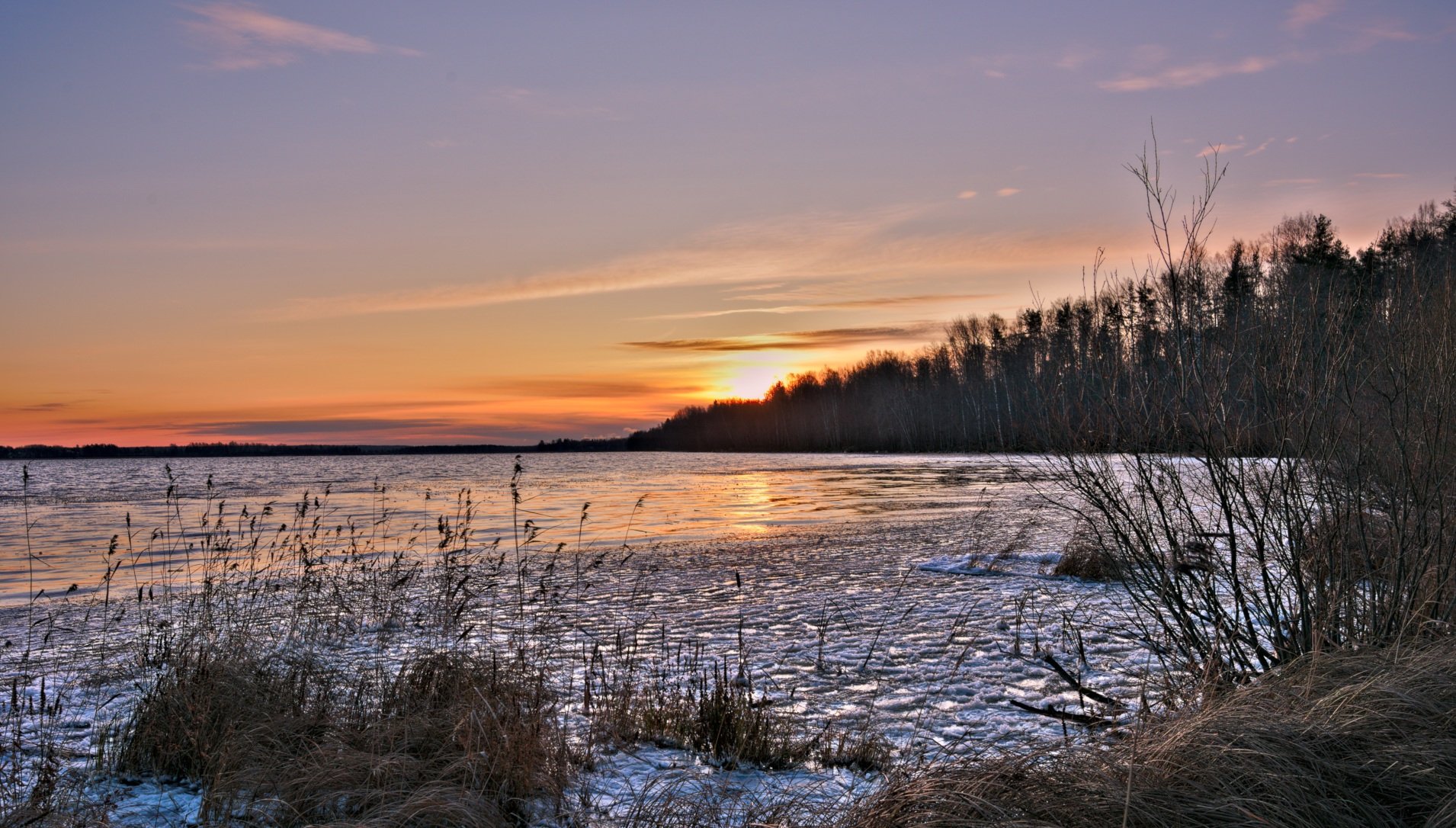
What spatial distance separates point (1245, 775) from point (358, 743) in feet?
15.6

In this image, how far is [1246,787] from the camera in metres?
3.35

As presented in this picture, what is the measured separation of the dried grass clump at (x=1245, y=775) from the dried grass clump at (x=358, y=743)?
79.9 inches

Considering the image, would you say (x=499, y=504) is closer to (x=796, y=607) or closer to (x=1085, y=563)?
(x=796, y=607)

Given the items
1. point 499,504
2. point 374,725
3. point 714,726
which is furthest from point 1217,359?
point 499,504

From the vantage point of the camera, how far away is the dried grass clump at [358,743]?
4.15 meters

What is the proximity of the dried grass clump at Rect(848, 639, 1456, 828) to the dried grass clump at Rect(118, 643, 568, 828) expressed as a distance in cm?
203

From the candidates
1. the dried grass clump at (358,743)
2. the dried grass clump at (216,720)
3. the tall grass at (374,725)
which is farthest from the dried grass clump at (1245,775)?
the dried grass clump at (216,720)

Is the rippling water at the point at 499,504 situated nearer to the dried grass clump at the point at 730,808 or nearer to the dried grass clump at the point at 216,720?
the dried grass clump at the point at 216,720

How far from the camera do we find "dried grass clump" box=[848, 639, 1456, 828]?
3242 mm

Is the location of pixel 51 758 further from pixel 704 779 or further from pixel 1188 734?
pixel 1188 734

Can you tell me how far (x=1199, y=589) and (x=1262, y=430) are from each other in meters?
1.22

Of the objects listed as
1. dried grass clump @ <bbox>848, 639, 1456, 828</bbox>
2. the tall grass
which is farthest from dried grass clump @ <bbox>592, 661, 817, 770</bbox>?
dried grass clump @ <bbox>848, 639, 1456, 828</bbox>

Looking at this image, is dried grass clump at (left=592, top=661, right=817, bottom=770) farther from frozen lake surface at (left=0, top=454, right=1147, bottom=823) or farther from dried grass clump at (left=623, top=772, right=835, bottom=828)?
dried grass clump at (left=623, top=772, right=835, bottom=828)

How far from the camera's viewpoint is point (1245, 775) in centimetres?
340
